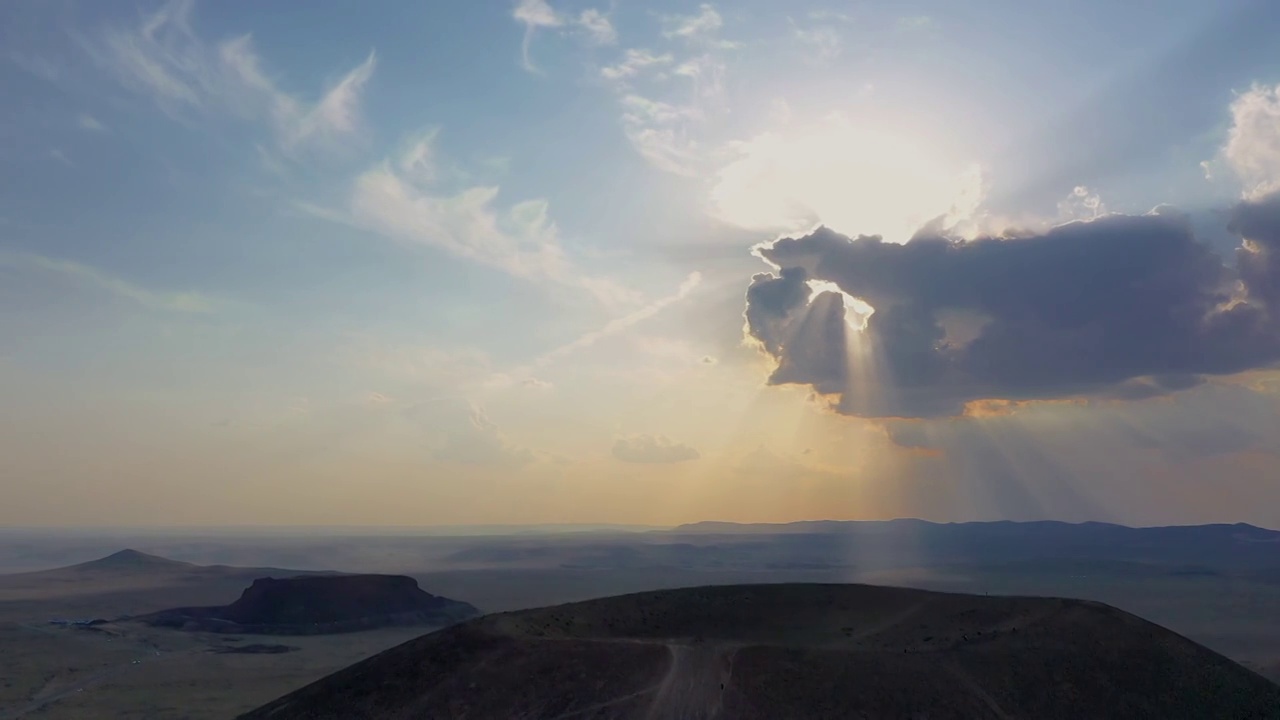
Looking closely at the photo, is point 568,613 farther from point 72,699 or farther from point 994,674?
point 72,699

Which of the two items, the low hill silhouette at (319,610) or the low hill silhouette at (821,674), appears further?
the low hill silhouette at (319,610)

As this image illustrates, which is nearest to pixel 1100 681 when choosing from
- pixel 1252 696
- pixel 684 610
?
pixel 1252 696

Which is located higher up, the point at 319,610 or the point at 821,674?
the point at 821,674

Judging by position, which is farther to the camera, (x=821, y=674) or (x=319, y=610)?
(x=319, y=610)

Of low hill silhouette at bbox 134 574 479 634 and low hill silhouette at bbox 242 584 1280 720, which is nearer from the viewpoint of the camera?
low hill silhouette at bbox 242 584 1280 720
